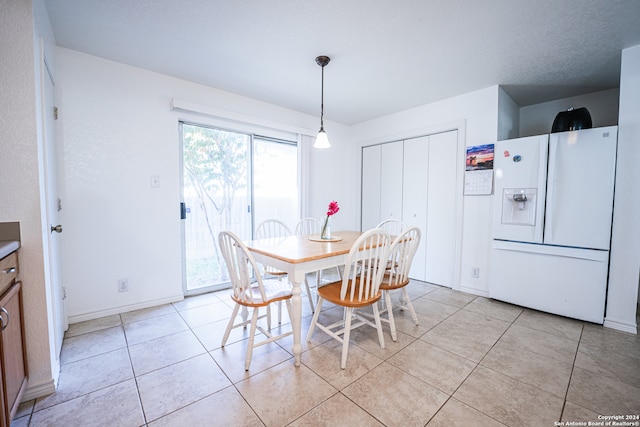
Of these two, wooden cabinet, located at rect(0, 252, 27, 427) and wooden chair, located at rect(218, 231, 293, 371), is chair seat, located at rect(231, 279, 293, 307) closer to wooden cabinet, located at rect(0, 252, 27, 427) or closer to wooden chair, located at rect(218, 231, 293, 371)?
wooden chair, located at rect(218, 231, 293, 371)

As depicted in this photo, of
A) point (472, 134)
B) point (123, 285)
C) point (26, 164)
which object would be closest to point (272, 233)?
point (123, 285)

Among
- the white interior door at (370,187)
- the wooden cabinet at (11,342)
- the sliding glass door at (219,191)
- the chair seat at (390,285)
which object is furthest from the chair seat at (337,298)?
the white interior door at (370,187)

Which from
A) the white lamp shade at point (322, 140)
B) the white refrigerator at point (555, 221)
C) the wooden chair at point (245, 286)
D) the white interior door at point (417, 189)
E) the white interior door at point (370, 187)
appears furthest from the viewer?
the white interior door at point (370, 187)

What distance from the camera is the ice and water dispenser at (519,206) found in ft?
8.44

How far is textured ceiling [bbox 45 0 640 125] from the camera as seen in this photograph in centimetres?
168

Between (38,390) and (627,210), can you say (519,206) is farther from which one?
(38,390)

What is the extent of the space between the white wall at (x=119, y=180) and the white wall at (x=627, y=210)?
12.4ft

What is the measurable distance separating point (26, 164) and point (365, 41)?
7.72 feet

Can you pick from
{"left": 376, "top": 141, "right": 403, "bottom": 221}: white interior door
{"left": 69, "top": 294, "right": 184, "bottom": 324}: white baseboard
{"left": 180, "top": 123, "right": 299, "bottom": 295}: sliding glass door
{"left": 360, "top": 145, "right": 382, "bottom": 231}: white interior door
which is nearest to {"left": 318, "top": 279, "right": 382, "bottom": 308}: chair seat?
{"left": 180, "top": 123, "right": 299, "bottom": 295}: sliding glass door

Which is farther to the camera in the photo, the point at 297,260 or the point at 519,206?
the point at 519,206

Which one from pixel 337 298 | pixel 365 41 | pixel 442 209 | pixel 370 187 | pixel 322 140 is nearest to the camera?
pixel 337 298

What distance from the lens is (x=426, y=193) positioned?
3475 millimetres

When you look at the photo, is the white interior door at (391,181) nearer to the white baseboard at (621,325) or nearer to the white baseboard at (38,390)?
the white baseboard at (621,325)

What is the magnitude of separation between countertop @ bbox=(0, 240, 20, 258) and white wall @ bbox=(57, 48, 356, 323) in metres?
1.11
